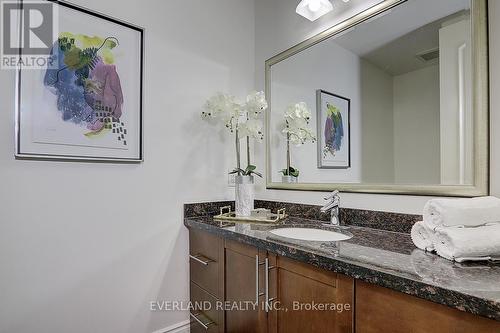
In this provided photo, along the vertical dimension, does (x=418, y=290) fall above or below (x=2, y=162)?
below

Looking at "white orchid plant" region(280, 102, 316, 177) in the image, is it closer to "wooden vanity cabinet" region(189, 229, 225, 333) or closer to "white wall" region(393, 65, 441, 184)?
"white wall" region(393, 65, 441, 184)

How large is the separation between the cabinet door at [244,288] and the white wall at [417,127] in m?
0.78

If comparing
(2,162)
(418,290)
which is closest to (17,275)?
(2,162)

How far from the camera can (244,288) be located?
1.26 meters

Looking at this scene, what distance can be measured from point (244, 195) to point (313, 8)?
119cm

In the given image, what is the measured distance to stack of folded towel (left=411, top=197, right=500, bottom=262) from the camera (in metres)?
0.81

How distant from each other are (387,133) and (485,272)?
76 cm

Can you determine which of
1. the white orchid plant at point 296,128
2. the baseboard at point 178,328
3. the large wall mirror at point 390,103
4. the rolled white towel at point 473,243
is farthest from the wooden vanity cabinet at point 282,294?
the white orchid plant at point 296,128

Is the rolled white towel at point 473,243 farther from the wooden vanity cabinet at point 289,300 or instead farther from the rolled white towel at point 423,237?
the wooden vanity cabinet at point 289,300

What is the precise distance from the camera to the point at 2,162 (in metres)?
1.18

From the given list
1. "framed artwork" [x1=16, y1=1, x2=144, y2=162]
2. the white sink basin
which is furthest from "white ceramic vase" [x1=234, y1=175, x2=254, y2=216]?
"framed artwork" [x1=16, y1=1, x2=144, y2=162]

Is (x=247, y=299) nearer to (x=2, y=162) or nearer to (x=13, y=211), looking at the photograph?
Answer: (x=13, y=211)

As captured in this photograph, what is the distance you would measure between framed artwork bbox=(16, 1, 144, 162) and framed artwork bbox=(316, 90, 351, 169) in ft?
3.47

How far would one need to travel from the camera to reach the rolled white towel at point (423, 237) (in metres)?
0.94
